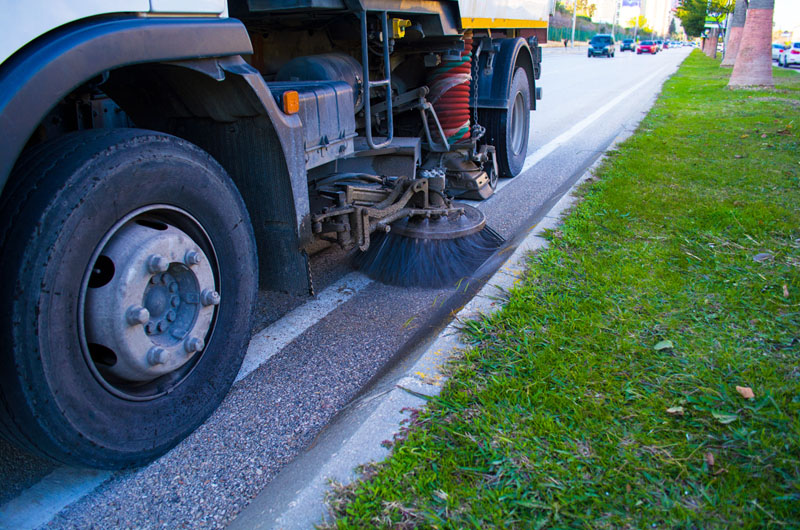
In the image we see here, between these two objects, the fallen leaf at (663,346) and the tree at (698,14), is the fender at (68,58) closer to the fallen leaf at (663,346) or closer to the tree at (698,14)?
the fallen leaf at (663,346)

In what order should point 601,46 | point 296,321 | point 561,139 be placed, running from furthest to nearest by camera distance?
point 601,46 → point 561,139 → point 296,321

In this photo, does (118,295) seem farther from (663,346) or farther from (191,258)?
(663,346)

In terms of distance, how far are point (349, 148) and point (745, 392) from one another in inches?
79.1

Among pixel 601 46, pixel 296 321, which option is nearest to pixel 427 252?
pixel 296 321

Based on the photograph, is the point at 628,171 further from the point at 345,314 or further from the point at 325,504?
the point at 325,504

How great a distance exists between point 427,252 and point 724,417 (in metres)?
2.02

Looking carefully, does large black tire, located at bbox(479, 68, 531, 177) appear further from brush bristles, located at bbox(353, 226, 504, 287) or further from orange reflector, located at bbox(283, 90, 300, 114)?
orange reflector, located at bbox(283, 90, 300, 114)

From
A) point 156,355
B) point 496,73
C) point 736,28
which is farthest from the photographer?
point 736,28

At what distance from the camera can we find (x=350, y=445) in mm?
1850

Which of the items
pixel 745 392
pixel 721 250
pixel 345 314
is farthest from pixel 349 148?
pixel 721 250

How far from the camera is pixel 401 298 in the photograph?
11.0 feet

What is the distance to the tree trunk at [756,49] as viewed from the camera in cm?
1388

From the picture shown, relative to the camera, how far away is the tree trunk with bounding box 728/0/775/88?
1388 centimetres

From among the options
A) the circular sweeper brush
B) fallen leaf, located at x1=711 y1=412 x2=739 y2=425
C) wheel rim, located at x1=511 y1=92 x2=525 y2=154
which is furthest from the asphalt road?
wheel rim, located at x1=511 y1=92 x2=525 y2=154
